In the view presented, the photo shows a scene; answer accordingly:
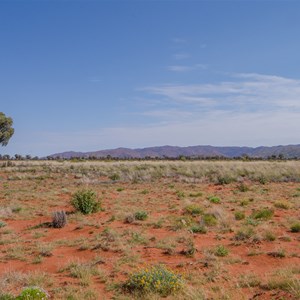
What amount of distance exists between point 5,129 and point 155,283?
60.7 meters

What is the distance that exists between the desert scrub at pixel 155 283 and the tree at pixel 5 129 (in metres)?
58.1

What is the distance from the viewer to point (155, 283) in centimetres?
635

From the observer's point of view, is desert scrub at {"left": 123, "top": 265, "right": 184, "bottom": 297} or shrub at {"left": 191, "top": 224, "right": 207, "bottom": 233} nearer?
desert scrub at {"left": 123, "top": 265, "right": 184, "bottom": 297}

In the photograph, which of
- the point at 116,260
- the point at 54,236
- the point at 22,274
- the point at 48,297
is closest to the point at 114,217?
the point at 54,236

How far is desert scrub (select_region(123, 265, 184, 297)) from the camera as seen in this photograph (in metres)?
6.25

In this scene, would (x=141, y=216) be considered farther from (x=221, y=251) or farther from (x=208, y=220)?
(x=221, y=251)

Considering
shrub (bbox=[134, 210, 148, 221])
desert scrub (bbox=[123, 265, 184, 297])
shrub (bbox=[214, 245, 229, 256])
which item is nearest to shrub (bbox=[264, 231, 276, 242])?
shrub (bbox=[214, 245, 229, 256])

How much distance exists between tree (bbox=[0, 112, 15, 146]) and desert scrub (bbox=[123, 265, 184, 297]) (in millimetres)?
58084

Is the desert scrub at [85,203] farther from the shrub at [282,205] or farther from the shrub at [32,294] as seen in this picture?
the shrub at [32,294]

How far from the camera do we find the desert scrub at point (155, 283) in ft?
20.5

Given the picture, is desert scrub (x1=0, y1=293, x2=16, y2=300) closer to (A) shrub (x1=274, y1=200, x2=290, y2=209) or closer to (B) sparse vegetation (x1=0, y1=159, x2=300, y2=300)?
(B) sparse vegetation (x1=0, y1=159, x2=300, y2=300)

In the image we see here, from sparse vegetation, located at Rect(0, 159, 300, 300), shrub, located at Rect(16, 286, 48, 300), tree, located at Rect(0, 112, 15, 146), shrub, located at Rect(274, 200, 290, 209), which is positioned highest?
tree, located at Rect(0, 112, 15, 146)

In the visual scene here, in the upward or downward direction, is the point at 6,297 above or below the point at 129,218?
above

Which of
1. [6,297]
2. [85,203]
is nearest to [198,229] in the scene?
[85,203]
